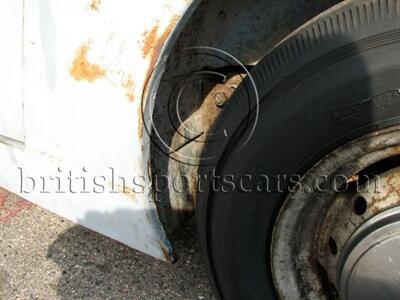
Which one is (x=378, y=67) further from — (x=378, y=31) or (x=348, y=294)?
(x=348, y=294)

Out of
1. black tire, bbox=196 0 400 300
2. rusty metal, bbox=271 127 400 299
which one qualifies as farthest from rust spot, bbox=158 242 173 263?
rusty metal, bbox=271 127 400 299

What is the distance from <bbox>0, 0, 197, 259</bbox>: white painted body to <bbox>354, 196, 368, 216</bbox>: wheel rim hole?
0.55m

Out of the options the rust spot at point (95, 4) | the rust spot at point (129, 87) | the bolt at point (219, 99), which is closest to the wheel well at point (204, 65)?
the bolt at point (219, 99)

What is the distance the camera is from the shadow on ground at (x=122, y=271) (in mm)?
2146

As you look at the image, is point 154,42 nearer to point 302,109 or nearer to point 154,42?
point 154,42

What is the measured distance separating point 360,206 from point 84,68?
82 cm

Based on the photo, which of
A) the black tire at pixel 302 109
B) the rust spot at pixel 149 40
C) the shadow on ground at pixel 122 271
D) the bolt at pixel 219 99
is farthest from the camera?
the shadow on ground at pixel 122 271

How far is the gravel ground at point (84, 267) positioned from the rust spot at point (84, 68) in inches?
33.2

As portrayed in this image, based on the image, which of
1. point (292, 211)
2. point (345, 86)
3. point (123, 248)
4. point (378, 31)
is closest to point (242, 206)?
point (292, 211)

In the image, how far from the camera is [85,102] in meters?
1.64

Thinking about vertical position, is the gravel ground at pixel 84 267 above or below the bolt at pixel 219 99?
below

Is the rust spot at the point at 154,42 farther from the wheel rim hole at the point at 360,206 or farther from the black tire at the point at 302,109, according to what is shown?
the wheel rim hole at the point at 360,206

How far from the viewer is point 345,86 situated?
1.37m

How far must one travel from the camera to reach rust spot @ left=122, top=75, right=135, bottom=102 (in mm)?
1532
